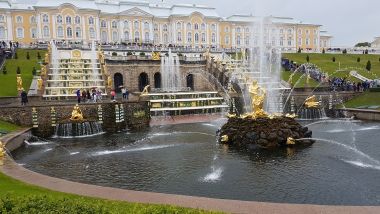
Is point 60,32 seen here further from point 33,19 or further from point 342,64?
point 342,64

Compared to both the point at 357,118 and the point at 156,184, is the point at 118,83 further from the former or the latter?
the point at 156,184

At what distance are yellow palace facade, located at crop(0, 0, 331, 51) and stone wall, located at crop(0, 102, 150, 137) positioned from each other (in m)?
51.8

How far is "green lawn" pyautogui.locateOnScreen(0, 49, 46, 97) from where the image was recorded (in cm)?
3494

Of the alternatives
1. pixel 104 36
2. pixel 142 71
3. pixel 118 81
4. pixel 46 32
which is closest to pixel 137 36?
pixel 104 36

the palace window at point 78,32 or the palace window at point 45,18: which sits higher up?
the palace window at point 45,18

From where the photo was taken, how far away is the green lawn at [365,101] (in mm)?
34797

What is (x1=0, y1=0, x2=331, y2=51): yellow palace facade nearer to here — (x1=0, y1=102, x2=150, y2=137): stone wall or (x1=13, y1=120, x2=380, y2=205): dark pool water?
(x1=0, y1=102, x2=150, y2=137): stone wall

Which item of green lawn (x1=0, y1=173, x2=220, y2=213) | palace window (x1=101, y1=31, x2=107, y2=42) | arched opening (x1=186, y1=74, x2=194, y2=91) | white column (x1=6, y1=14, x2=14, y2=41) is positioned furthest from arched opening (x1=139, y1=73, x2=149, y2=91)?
white column (x1=6, y1=14, x2=14, y2=41)

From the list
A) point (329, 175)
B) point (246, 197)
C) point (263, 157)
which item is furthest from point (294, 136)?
point (246, 197)

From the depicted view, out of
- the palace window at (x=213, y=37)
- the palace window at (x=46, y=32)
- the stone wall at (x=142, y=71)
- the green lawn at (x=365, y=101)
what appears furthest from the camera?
the palace window at (x=213, y=37)

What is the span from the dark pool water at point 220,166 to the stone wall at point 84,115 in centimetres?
406

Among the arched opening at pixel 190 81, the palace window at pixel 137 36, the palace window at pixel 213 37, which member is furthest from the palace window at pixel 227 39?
the arched opening at pixel 190 81

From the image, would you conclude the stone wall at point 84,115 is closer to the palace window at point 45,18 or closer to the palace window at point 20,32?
the palace window at point 45,18

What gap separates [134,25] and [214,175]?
3225 inches
